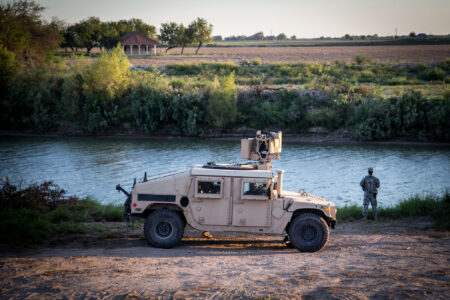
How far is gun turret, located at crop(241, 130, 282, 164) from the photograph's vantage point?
476 inches

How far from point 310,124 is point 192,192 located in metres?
28.0

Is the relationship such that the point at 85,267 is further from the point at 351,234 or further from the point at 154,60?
the point at 154,60

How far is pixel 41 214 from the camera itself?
13664mm

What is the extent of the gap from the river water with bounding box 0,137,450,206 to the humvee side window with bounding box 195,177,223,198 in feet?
27.4

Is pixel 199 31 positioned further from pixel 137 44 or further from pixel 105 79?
pixel 105 79

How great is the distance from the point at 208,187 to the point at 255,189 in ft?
3.71

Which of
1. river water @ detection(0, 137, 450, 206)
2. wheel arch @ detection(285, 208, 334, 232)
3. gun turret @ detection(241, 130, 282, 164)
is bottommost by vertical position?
river water @ detection(0, 137, 450, 206)

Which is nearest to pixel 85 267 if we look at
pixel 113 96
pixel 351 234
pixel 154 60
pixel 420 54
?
pixel 351 234

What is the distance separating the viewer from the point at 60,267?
32.2 ft

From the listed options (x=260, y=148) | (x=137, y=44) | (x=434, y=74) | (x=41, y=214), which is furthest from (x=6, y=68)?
(x=434, y=74)

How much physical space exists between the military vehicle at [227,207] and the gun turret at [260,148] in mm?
684

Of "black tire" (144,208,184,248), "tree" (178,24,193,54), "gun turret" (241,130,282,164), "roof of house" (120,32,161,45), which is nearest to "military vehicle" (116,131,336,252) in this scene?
"black tire" (144,208,184,248)

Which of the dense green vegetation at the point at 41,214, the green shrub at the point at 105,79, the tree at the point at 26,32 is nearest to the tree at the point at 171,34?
the tree at the point at 26,32

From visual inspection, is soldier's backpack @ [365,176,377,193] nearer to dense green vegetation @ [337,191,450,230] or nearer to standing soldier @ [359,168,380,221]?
standing soldier @ [359,168,380,221]
